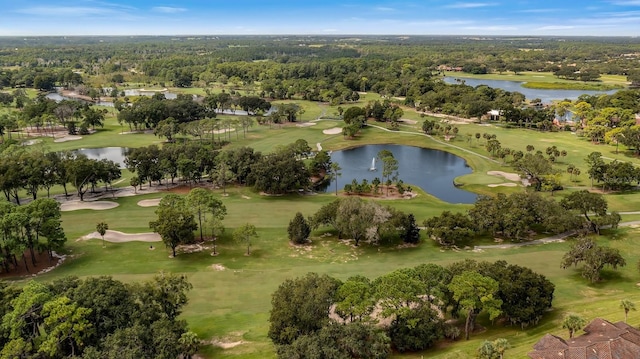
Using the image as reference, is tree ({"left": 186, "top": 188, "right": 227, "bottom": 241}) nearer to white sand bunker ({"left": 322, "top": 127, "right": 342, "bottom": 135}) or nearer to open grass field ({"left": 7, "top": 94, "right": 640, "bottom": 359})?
open grass field ({"left": 7, "top": 94, "right": 640, "bottom": 359})

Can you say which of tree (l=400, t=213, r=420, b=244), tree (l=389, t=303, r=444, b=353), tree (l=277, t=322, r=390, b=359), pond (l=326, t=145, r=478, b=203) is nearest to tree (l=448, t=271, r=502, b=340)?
tree (l=389, t=303, r=444, b=353)

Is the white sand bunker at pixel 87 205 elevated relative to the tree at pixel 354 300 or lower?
lower

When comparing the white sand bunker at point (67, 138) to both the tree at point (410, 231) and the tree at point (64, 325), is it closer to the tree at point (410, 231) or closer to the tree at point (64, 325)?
the tree at point (64, 325)

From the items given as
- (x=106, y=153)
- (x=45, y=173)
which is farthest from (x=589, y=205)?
(x=106, y=153)

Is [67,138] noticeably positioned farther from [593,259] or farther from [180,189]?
[593,259]

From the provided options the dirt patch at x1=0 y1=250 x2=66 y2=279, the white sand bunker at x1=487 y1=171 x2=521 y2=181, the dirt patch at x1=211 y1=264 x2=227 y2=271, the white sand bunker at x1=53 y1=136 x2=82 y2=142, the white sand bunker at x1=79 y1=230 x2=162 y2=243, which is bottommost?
the dirt patch at x1=211 y1=264 x2=227 y2=271

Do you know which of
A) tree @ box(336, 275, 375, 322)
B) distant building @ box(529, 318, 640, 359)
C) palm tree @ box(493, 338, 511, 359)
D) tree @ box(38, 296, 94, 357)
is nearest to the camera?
distant building @ box(529, 318, 640, 359)

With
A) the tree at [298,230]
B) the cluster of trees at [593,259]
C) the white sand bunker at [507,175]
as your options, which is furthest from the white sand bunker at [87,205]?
the white sand bunker at [507,175]
